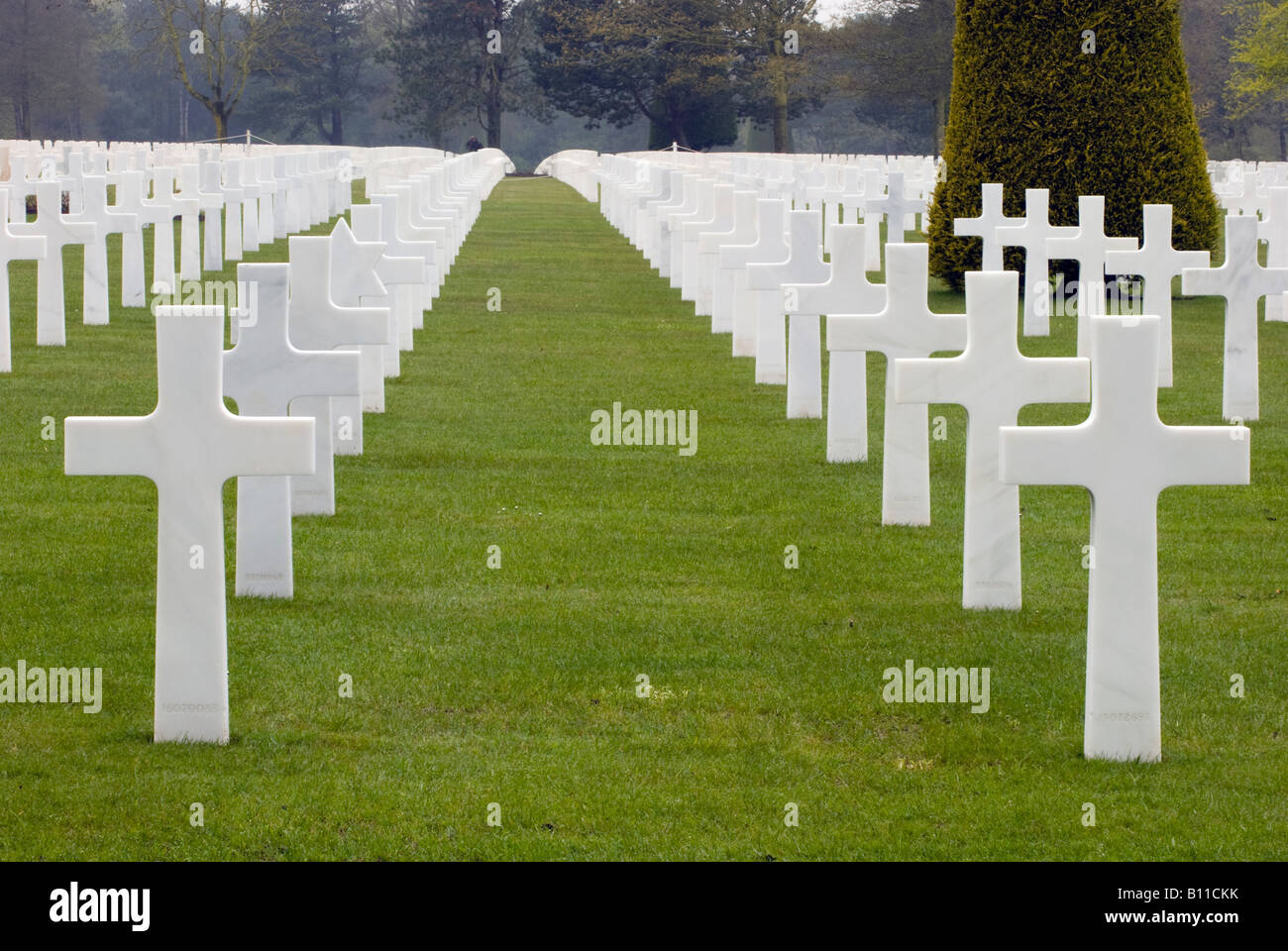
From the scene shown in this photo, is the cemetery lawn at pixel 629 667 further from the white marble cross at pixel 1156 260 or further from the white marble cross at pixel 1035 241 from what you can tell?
the white marble cross at pixel 1035 241

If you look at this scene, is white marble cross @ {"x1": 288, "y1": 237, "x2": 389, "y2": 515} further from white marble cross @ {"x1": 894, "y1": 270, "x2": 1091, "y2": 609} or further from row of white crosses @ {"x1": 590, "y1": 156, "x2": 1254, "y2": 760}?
white marble cross @ {"x1": 894, "y1": 270, "x2": 1091, "y2": 609}

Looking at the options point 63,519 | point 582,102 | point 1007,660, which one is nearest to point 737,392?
point 63,519

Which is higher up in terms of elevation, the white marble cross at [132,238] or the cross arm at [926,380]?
the white marble cross at [132,238]

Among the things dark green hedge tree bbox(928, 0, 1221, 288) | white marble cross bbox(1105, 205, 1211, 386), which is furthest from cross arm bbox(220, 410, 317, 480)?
dark green hedge tree bbox(928, 0, 1221, 288)

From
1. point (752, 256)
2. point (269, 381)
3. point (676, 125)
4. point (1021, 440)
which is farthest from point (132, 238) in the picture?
point (676, 125)

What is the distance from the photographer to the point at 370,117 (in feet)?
321

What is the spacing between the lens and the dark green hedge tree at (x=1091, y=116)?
1702 cm

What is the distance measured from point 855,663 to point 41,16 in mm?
76677

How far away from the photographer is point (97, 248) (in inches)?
594

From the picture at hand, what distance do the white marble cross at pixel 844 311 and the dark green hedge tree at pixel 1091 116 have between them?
24.6 feet

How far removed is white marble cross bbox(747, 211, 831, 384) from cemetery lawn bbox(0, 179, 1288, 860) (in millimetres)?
931

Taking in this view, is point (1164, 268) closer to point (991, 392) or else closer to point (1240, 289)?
point (1240, 289)

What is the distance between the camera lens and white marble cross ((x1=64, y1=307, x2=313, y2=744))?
501cm

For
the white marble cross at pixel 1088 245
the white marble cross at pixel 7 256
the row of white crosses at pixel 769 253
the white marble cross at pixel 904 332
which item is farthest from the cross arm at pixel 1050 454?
the white marble cross at pixel 7 256
